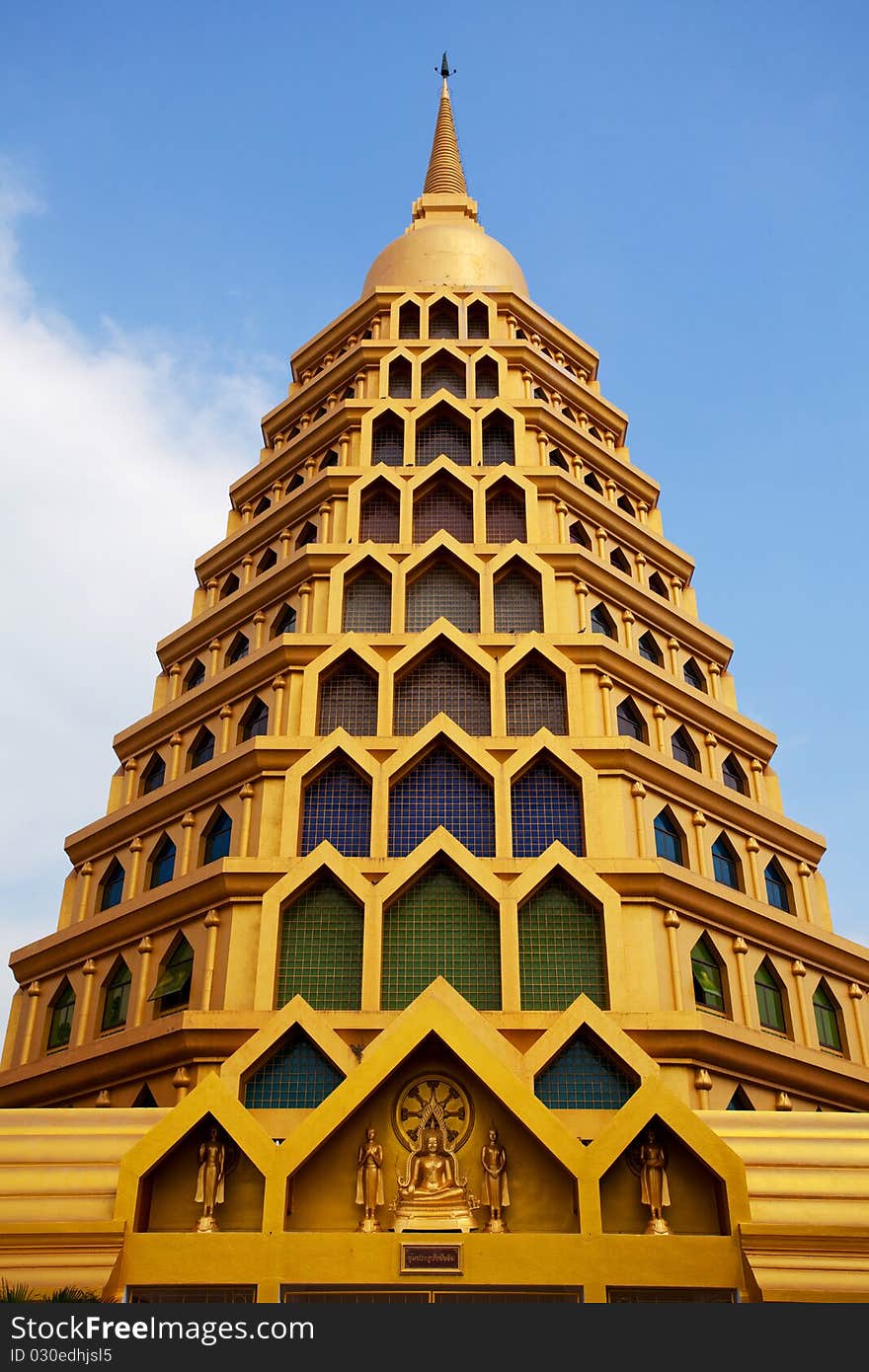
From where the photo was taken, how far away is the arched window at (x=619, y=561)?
106 ft

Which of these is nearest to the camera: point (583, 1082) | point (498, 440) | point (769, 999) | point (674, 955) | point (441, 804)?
point (583, 1082)

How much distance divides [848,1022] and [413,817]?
33.7 feet

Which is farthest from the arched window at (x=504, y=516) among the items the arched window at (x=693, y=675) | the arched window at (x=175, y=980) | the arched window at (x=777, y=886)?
the arched window at (x=175, y=980)

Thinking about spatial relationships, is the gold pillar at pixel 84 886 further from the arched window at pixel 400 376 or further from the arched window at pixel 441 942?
the arched window at pixel 400 376

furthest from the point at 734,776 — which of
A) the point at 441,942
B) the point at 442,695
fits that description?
the point at 441,942

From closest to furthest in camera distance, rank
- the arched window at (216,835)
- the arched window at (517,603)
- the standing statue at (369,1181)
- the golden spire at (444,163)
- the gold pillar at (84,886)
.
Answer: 1. the standing statue at (369,1181)
2. the arched window at (216,835)
3. the arched window at (517,603)
4. the gold pillar at (84,886)
5. the golden spire at (444,163)

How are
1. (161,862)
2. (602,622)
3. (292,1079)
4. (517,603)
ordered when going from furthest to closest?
(602,622)
(517,603)
(161,862)
(292,1079)

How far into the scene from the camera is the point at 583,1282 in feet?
53.5

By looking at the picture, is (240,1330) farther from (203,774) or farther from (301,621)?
(301,621)

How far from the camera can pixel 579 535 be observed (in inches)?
1238

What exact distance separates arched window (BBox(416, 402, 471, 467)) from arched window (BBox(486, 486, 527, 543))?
176cm

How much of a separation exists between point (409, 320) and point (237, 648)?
36.4ft

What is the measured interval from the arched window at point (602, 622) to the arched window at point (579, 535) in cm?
224

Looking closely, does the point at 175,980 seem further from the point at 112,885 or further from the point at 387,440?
the point at 387,440
